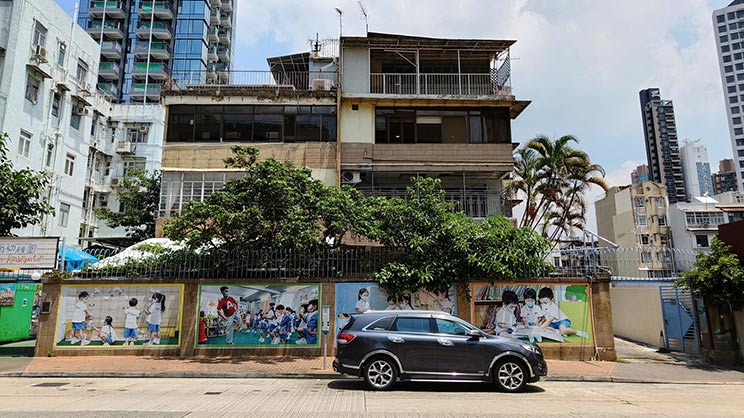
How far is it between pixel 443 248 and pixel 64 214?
26.5 metres

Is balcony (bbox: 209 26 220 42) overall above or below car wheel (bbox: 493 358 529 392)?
above

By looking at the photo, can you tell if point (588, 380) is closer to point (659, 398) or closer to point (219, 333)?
point (659, 398)

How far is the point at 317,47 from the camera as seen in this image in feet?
78.0

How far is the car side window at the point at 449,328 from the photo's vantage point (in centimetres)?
966

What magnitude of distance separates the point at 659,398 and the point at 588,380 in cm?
214

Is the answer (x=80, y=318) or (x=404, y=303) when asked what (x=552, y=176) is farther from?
(x=80, y=318)

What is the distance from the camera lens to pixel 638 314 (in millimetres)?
19594

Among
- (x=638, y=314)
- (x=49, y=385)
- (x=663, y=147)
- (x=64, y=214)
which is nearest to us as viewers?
(x=49, y=385)

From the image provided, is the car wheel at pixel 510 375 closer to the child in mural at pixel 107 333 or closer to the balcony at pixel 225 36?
the child in mural at pixel 107 333

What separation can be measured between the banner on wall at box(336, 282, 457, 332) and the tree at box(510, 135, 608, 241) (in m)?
11.5

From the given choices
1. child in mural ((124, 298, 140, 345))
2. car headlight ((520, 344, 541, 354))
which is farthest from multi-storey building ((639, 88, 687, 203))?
child in mural ((124, 298, 140, 345))

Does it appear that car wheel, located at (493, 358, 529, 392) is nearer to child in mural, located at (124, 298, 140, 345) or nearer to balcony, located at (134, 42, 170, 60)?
child in mural, located at (124, 298, 140, 345)

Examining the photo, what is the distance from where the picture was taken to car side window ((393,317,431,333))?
381 inches

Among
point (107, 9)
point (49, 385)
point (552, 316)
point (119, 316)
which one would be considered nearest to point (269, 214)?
point (119, 316)
